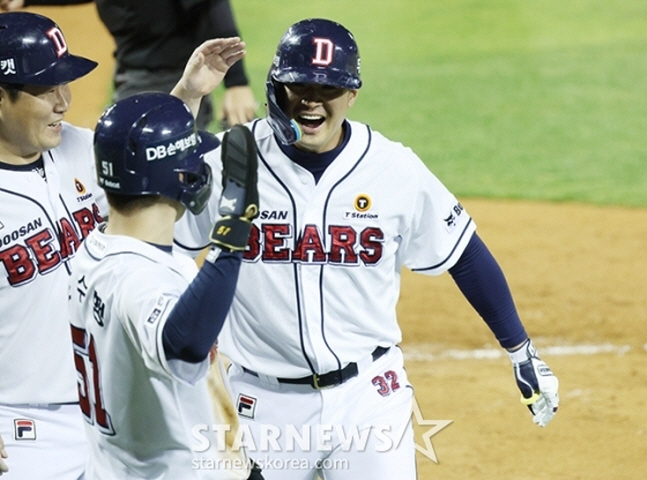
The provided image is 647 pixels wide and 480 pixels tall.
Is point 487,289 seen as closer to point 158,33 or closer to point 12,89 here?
point 12,89

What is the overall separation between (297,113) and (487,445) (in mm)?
2394

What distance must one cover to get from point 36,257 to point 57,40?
794mm

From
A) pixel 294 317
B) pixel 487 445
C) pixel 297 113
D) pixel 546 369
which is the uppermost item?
pixel 297 113

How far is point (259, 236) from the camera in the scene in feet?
12.8

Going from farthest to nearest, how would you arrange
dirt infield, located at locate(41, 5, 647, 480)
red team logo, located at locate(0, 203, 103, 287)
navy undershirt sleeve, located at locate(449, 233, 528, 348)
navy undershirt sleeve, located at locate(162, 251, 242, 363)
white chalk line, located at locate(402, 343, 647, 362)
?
white chalk line, located at locate(402, 343, 647, 362), dirt infield, located at locate(41, 5, 647, 480), navy undershirt sleeve, located at locate(449, 233, 528, 348), red team logo, located at locate(0, 203, 103, 287), navy undershirt sleeve, located at locate(162, 251, 242, 363)

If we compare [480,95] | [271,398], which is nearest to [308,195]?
[271,398]

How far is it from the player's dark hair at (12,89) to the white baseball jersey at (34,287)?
0.81 feet

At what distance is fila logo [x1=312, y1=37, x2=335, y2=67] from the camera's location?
3.89 meters

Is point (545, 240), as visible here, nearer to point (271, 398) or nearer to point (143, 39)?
point (143, 39)

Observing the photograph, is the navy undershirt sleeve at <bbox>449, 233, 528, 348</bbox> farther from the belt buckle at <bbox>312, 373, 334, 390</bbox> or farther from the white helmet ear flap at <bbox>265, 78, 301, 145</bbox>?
the white helmet ear flap at <bbox>265, 78, 301, 145</bbox>

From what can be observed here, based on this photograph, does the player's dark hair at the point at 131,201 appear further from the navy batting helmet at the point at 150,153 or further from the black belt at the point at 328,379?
the black belt at the point at 328,379

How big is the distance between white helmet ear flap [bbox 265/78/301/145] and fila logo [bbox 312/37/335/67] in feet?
0.66

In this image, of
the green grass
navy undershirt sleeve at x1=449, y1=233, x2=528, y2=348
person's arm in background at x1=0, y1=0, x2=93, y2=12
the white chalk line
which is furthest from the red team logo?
the green grass

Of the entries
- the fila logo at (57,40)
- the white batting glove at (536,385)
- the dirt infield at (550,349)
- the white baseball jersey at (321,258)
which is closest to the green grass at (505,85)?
the dirt infield at (550,349)
